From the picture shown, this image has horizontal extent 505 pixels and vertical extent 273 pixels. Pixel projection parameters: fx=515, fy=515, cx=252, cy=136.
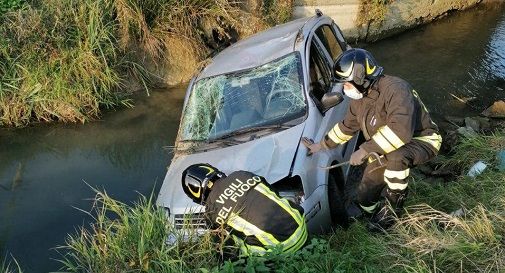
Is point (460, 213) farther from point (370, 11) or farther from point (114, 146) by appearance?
point (370, 11)

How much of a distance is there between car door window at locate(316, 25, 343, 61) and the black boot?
2.02m

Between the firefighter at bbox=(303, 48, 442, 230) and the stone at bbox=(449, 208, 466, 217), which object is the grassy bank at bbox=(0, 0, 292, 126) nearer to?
the firefighter at bbox=(303, 48, 442, 230)

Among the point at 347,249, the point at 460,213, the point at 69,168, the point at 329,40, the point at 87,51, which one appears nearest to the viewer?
the point at 347,249

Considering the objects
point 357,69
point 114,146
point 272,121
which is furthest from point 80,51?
point 357,69

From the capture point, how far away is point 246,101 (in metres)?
4.77

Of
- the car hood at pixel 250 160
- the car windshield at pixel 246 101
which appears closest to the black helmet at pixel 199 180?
the car hood at pixel 250 160

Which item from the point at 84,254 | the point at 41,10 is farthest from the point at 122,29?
the point at 84,254

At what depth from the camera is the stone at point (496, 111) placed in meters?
6.74

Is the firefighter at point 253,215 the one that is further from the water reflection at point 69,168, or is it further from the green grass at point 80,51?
the green grass at point 80,51

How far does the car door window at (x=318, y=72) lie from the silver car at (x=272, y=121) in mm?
13

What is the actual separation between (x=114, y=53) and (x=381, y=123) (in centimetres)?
477

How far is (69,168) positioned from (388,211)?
4.03 m

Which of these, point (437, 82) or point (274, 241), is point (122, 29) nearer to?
point (437, 82)

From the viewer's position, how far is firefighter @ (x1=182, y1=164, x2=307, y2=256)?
3.16 meters
